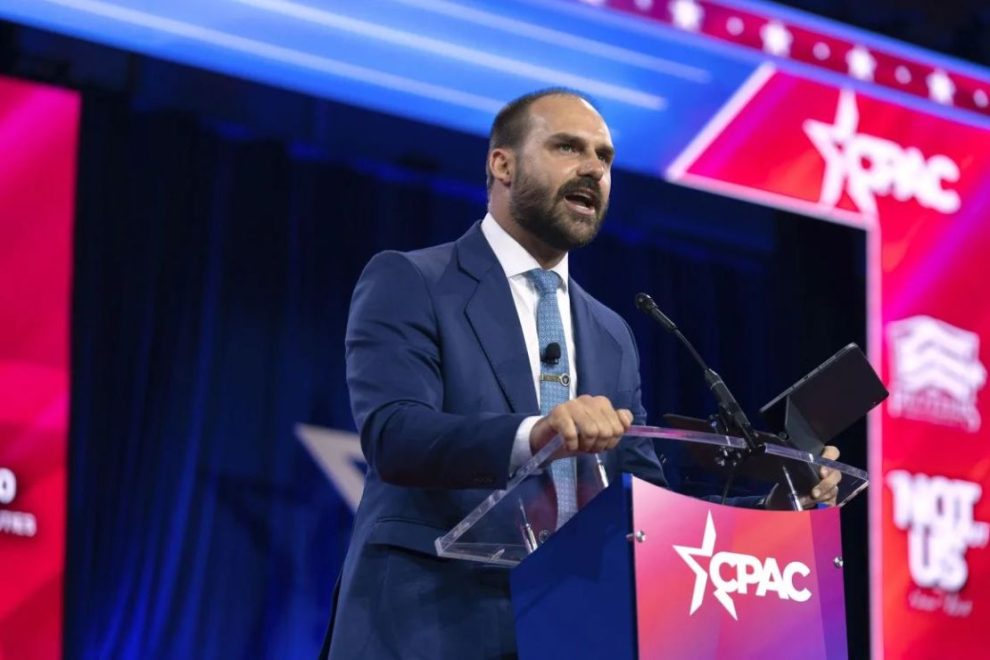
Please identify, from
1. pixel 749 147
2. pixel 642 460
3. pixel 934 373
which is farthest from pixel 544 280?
pixel 934 373

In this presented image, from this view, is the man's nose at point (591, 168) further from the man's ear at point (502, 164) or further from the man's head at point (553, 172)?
the man's ear at point (502, 164)

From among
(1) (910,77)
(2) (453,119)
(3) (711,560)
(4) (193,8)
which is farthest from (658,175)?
(3) (711,560)

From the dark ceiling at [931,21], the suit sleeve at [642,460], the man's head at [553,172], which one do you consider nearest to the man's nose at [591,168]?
the man's head at [553,172]

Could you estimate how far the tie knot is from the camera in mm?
2047

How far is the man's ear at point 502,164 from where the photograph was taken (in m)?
2.19

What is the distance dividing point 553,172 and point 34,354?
2.19 meters

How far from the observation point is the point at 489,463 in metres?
1.63

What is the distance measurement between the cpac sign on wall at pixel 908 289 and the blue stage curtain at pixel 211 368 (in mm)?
1053

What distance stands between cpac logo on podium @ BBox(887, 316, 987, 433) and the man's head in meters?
2.98

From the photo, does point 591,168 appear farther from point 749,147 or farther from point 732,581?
point 749,147

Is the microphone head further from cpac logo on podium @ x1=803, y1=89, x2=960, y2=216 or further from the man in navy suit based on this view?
cpac logo on podium @ x1=803, y1=89, x2=960, y2=216

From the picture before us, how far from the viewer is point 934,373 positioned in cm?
494

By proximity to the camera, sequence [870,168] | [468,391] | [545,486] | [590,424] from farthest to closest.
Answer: [870,168] → [468,391] → [545,486] → [590,424]

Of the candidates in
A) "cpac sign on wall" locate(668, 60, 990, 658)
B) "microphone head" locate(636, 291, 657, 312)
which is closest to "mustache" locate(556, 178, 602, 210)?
"microphone head" locate(636, 291, 657, 312)
